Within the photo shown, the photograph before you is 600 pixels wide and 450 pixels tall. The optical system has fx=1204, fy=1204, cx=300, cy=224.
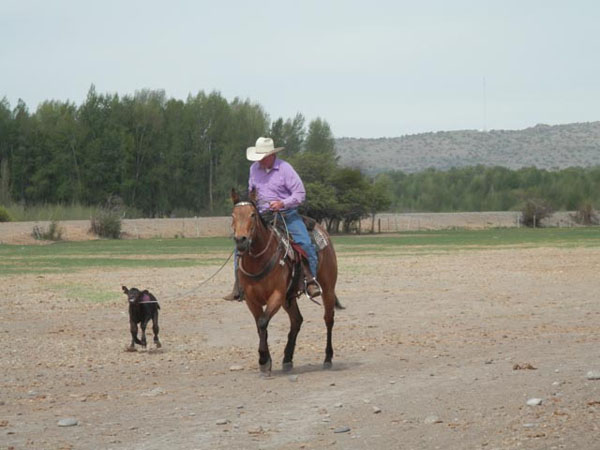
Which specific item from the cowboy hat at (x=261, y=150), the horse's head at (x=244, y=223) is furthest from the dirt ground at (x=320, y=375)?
the cowboy hat at (x=261, y=150)

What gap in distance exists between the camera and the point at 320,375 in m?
13.4

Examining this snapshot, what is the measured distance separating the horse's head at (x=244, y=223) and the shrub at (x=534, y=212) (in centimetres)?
9209

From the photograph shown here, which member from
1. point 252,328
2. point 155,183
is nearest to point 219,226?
point 155,183

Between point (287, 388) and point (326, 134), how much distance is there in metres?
101

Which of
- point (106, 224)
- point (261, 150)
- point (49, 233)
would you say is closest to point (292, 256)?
point (261, 150)

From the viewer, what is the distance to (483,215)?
4235 inches

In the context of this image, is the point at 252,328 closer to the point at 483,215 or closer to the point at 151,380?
the point at 151,380

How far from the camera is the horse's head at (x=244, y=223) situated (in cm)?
1293

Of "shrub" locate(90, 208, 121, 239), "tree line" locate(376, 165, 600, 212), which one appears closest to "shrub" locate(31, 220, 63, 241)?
"shrub" locate(90, 208, 121, 239)

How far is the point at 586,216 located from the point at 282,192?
98568mm

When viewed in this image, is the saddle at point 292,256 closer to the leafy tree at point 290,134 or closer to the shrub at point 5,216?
the shrub at point 5,216

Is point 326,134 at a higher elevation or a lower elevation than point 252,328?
higher

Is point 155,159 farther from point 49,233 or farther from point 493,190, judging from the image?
point 493,190

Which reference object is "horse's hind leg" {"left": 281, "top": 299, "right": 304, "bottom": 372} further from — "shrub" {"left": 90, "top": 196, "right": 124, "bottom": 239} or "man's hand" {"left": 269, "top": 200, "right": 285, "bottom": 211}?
"shrub" {"left": 90, "top": 196, "right": 124, "bottom": 239}
